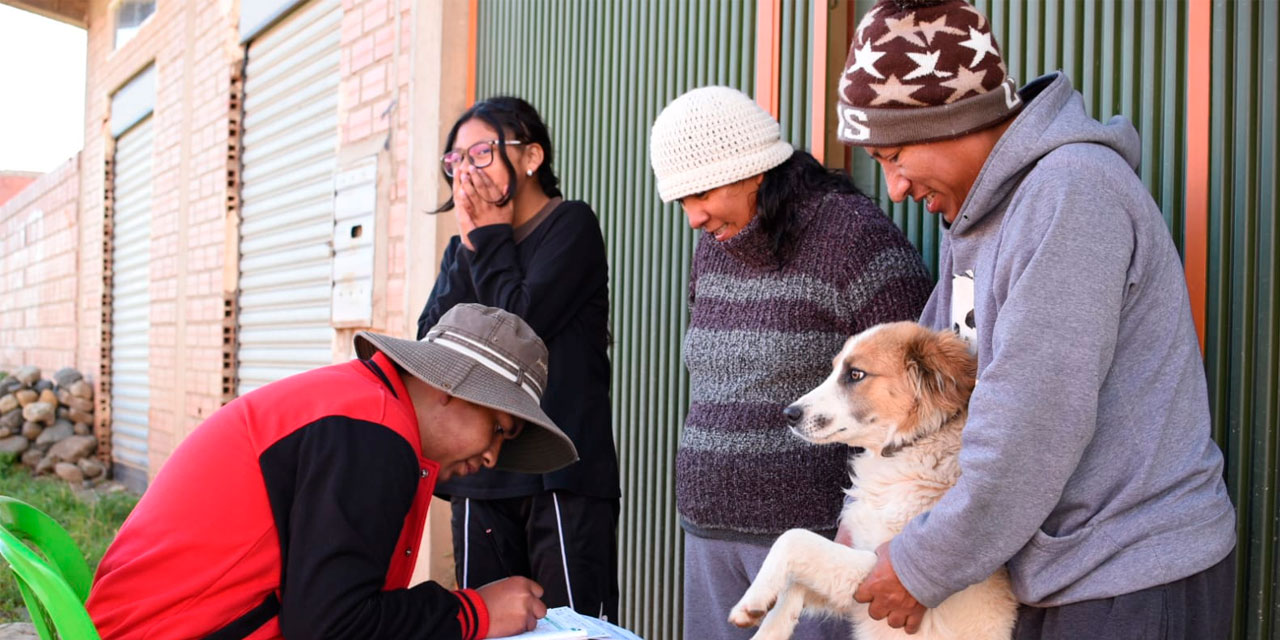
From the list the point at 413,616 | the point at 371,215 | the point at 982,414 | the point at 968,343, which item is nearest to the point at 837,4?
the point at 968,343

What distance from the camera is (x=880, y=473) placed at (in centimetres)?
235

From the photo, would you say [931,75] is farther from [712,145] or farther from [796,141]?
[796,141]

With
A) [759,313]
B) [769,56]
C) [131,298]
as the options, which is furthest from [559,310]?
[131,298]

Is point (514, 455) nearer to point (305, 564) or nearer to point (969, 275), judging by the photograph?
point (305, 564)

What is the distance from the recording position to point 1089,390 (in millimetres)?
1706

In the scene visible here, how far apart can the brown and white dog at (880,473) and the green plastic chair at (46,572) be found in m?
1.12

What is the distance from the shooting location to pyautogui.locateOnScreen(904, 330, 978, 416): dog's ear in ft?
7.34

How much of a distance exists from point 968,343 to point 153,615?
161 cm

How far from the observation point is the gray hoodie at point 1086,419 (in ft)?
5.65

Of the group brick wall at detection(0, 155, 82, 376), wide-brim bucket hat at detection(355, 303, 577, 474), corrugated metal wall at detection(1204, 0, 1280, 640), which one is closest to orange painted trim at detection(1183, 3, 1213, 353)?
corrugated metal wall at detection(1204, 0, 1280, 640)

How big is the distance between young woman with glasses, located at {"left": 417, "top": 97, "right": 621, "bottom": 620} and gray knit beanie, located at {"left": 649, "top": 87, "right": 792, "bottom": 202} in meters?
0.53

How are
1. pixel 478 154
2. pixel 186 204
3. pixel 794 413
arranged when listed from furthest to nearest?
pixel 186 204
pixel 478 154
pixel 794 413

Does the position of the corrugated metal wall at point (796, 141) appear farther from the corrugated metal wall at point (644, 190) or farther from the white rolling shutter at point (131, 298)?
the white rolling shutter at point (131, 298)

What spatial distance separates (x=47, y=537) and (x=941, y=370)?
170 cm
